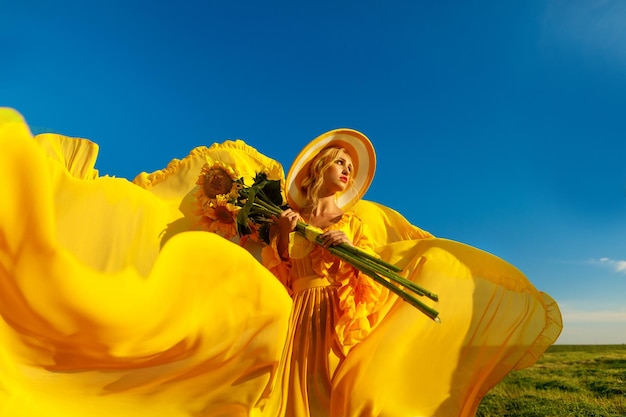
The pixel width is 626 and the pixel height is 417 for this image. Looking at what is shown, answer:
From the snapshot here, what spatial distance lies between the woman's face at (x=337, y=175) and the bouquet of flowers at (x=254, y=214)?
1.42 feet

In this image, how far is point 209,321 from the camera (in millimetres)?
2838

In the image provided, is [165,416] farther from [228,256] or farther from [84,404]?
[228,256]

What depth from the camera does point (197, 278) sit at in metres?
2.87

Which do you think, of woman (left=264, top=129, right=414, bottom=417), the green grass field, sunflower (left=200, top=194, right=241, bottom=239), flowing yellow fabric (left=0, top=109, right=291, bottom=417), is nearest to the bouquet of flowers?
sunflower (left=200, top=194, right=241, bottom=239)

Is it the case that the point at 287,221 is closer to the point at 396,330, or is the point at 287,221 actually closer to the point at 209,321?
the point at 209,321

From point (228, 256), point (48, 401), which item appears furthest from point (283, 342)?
point (48, 401)

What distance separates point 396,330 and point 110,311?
5.75 feet

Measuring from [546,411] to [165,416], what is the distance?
3.94 meters

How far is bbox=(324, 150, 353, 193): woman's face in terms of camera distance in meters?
3.54

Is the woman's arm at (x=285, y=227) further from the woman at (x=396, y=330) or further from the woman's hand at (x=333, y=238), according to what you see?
the woman's hand at (x=333, y=238)

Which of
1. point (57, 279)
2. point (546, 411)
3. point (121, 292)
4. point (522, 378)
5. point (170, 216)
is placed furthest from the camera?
point (522, 378)

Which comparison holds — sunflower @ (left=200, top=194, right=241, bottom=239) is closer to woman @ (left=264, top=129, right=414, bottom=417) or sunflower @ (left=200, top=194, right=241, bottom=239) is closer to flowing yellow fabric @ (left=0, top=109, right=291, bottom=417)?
woman @ (left=264, top=129, right=414, bottom=417)

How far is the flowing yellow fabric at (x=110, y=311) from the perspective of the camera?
2.45 meters

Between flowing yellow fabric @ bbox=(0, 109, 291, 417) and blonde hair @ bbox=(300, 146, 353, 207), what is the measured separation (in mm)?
849
